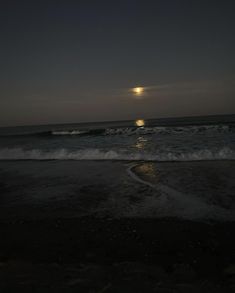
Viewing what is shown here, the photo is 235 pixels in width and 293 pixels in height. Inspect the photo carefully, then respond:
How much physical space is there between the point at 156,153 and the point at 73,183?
5.91 meters

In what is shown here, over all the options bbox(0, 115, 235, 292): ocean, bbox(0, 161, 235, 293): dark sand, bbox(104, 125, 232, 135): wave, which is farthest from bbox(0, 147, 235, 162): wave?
bbox(104, 125, 232, 135): wave

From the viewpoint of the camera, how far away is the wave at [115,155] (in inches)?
448

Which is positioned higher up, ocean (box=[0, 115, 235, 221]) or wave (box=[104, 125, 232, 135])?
wave (box=[104, 125, 232, 135])

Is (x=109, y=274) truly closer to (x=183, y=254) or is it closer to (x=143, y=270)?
(x=143, y=270)

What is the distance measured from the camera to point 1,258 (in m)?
3.62

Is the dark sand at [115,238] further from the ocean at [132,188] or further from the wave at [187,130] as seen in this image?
the wave at [187,130]

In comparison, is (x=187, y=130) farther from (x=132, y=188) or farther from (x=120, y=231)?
(x=120, y=231)

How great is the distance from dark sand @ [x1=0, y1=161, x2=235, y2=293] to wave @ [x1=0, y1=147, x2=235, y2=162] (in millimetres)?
3477

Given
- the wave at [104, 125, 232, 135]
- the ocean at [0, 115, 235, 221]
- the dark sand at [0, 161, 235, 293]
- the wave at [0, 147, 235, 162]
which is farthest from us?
the wave at [104, 125, 232, 135]

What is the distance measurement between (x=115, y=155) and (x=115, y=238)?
8937 mm

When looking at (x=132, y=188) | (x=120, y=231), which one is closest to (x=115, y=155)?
(x=132, y=188)

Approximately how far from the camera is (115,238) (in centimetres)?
418

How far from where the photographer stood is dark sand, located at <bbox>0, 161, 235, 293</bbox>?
2973mm

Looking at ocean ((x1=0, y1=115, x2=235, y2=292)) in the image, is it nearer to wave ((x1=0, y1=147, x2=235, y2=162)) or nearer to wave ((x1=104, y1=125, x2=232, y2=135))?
wave ((x1=0, y1=147, x2=235, y2=162))
